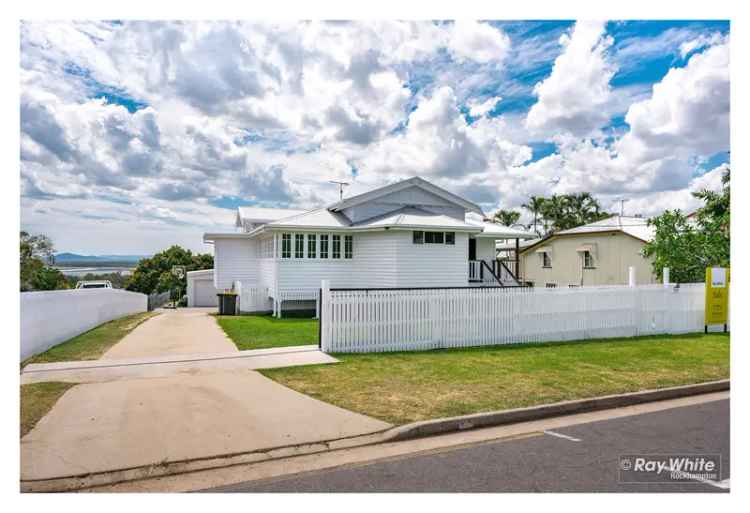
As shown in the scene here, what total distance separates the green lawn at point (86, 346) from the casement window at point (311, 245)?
6.85 metres

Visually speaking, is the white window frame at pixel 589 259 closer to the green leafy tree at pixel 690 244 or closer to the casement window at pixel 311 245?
the green leafy tree at pixel 690 244

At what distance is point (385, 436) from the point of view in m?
5.91

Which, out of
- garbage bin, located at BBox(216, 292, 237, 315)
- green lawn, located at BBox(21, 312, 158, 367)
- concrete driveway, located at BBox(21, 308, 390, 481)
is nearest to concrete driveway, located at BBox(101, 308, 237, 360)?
green lawn, located at BBox(21, 312, 158, 367)

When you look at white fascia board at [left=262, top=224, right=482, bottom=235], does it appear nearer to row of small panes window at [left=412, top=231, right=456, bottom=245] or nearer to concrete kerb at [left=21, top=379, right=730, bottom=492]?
row of small panes window at [left=412, top=231, right=456, bottom=245]

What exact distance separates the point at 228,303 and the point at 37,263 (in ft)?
59.5

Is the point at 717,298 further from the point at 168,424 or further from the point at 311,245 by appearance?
the point at 168,424

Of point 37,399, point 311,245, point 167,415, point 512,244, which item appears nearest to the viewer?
point 167,415

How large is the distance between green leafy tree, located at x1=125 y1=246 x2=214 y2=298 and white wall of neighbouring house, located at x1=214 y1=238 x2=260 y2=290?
2506 centimetres

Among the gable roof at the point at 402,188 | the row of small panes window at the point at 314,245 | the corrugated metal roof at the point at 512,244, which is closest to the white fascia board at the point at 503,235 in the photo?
the gable roof at the point at 402,188

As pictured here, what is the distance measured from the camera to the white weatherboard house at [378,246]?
63.1 feet

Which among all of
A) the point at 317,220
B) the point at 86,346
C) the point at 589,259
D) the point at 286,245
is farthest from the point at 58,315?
the point at 589,259

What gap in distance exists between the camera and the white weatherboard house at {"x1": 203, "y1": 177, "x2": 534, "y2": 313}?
19219 millimetres

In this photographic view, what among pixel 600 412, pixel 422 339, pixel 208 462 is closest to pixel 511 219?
pixel 422 339

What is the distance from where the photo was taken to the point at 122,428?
5930 millimetres
